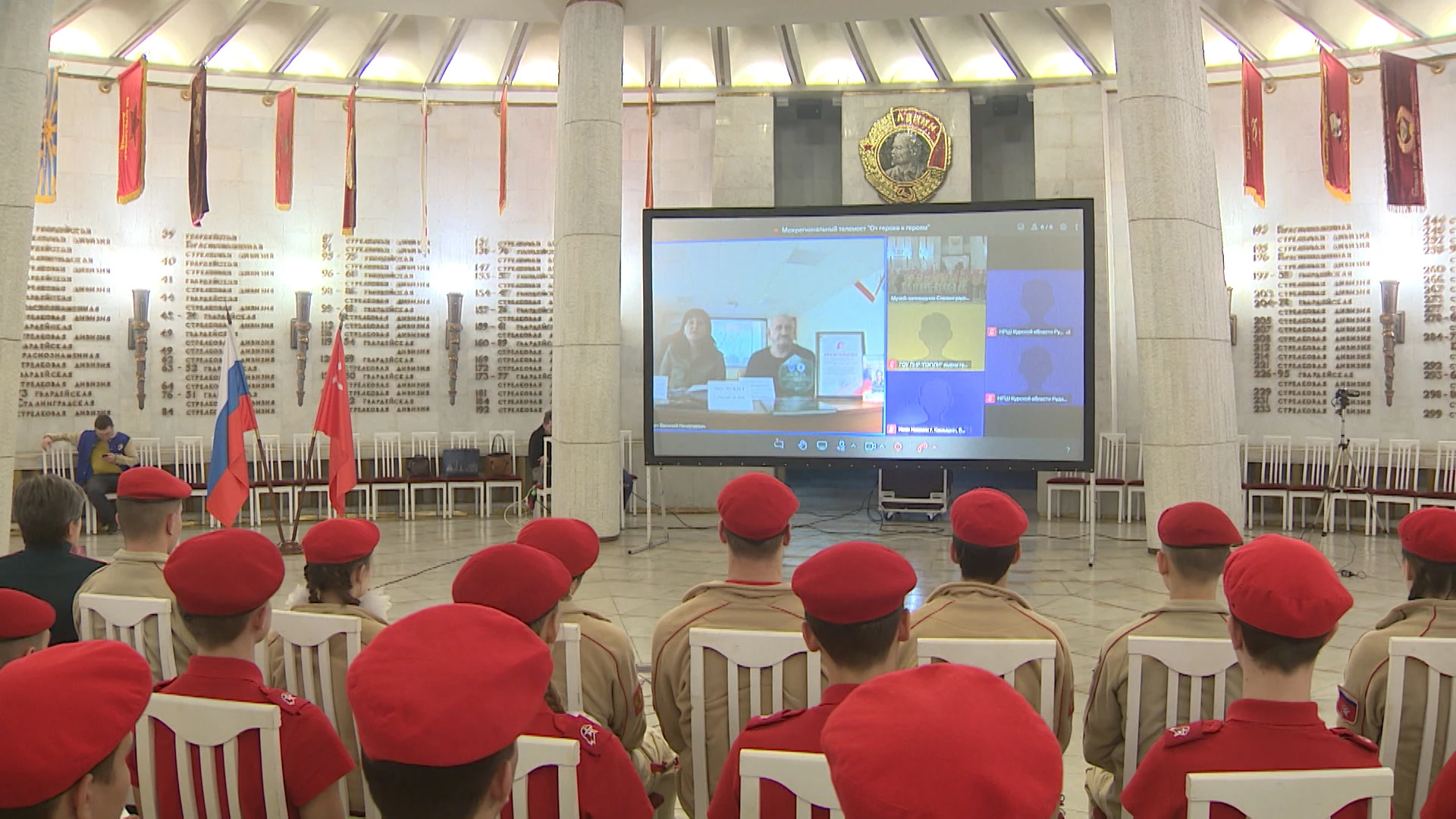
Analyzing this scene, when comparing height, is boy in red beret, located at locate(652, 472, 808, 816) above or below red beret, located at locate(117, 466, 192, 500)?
below

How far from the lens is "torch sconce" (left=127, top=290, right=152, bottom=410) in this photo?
34.4ft

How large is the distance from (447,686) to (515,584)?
86 cm

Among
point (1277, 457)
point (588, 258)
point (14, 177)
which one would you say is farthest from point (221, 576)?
point (1277, 457)

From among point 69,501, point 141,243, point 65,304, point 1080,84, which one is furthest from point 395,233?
point 69,501

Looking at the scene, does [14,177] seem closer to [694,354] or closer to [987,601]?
[694,354]

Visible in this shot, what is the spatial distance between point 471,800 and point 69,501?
2.86 metres

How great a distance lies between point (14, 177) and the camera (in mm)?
5668

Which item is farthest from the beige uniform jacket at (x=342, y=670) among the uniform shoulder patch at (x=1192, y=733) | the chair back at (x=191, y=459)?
the chair back at (x=191, y=459)

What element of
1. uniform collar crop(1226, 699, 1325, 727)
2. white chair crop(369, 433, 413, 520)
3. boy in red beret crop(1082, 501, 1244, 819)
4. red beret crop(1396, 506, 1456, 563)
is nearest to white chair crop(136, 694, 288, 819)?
uniform collar crop(1226, 699, 1325, 727)

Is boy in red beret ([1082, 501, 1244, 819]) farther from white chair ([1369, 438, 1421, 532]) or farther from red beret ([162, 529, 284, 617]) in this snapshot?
white chair ([1369, 438, 1421, 532])

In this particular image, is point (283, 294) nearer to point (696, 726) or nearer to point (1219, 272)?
point (1219, 272)

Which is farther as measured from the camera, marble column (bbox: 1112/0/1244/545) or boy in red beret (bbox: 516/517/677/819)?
marble column (bbox: 1112/0/1244/545)

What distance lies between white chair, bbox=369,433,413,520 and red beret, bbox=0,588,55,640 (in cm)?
870

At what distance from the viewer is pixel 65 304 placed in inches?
406
